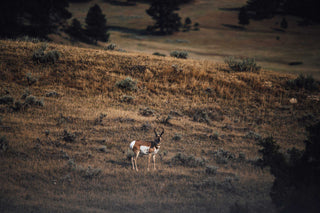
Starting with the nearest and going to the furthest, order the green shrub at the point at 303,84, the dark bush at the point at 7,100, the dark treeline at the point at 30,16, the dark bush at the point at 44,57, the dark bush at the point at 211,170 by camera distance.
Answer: the dark bush at the point at 211,170 → the dark bush at the point at 7,100 → the dark bush at the point at 44,57 → the green shrub at the point at 303,84 → the dark treeline at the point at 30,16

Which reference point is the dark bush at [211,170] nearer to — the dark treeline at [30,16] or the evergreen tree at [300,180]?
the evergreen tree at [300,180]

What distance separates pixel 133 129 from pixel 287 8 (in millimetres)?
84794

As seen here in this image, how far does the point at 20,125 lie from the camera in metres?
9.45

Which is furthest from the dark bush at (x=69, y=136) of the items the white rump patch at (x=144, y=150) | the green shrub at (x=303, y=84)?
the green shrub at (x=303, y=84)

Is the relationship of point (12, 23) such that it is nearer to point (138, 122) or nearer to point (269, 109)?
point (138, 122)

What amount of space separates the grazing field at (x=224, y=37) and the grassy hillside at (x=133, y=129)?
58.7ft

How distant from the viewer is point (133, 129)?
33.5 ft

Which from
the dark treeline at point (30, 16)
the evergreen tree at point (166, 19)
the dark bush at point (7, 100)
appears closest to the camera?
the dark bush at point (7, 100)

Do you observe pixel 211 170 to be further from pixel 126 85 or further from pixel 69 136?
pixel 126 85

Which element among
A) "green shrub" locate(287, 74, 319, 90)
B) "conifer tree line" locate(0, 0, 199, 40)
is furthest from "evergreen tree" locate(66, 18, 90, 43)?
"green shrub" locate(287, 74, 319, 90)

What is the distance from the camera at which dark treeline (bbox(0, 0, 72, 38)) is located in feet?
111

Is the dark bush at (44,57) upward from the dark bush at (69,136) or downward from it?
upward

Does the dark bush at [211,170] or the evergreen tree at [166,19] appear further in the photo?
the evergreen tree at [166,19]

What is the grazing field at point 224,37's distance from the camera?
39.3m
